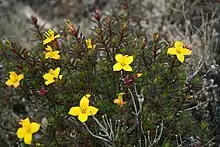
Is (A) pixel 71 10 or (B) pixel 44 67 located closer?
(B) pixel 44 67

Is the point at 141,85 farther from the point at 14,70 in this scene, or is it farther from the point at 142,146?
the point at 14,70

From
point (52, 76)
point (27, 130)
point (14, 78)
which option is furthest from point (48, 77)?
point (27, 130)

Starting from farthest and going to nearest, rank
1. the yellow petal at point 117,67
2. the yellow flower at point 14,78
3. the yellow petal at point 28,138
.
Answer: the yellow flower at point 14,78
the yellow petal at point 117,67
the yellow petal at point 28,138

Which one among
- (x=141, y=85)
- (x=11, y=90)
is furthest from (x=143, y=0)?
(x=141, y=85)

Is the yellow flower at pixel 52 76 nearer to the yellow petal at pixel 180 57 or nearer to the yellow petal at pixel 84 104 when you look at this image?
the yellow petal at pixel 84 104

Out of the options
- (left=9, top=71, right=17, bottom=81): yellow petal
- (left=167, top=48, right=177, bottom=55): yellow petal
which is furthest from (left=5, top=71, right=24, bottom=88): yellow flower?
(left=167, top=48, right=177, bottom=55): yellow petal

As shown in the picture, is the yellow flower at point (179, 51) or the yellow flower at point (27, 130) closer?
the yellow flower at point (27, 130)

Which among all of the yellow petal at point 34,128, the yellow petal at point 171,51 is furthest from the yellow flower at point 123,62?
the yellow petal at point 34,128

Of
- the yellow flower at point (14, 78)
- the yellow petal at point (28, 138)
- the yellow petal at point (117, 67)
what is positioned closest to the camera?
the yellow petal at point (28, 138)
